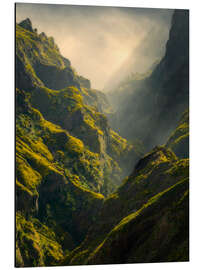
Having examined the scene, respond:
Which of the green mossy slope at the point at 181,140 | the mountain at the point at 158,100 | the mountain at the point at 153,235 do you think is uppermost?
the mountain at the point at 158,100

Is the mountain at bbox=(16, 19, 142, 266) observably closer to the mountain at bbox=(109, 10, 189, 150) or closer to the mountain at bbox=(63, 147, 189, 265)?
the mountain at bbox=(63, 147, 189, 265)

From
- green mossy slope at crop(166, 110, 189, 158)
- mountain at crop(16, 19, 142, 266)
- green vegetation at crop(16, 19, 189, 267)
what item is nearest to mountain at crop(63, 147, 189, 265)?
green vegetation at crop(16, 19, 189, 267)

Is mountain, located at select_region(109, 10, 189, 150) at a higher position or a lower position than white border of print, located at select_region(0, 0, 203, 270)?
higher

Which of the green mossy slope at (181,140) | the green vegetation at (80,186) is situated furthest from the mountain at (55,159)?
the green mossy slope at (181,140)

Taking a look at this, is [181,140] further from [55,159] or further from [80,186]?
[55,159]

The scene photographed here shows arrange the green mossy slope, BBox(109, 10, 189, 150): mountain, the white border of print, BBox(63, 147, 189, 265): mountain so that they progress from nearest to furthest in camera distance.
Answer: BBox(63, 147, 189, 265): mountain → the white border of print → the green mossy slope → BBox(109, 10, 189, 150): mountain
